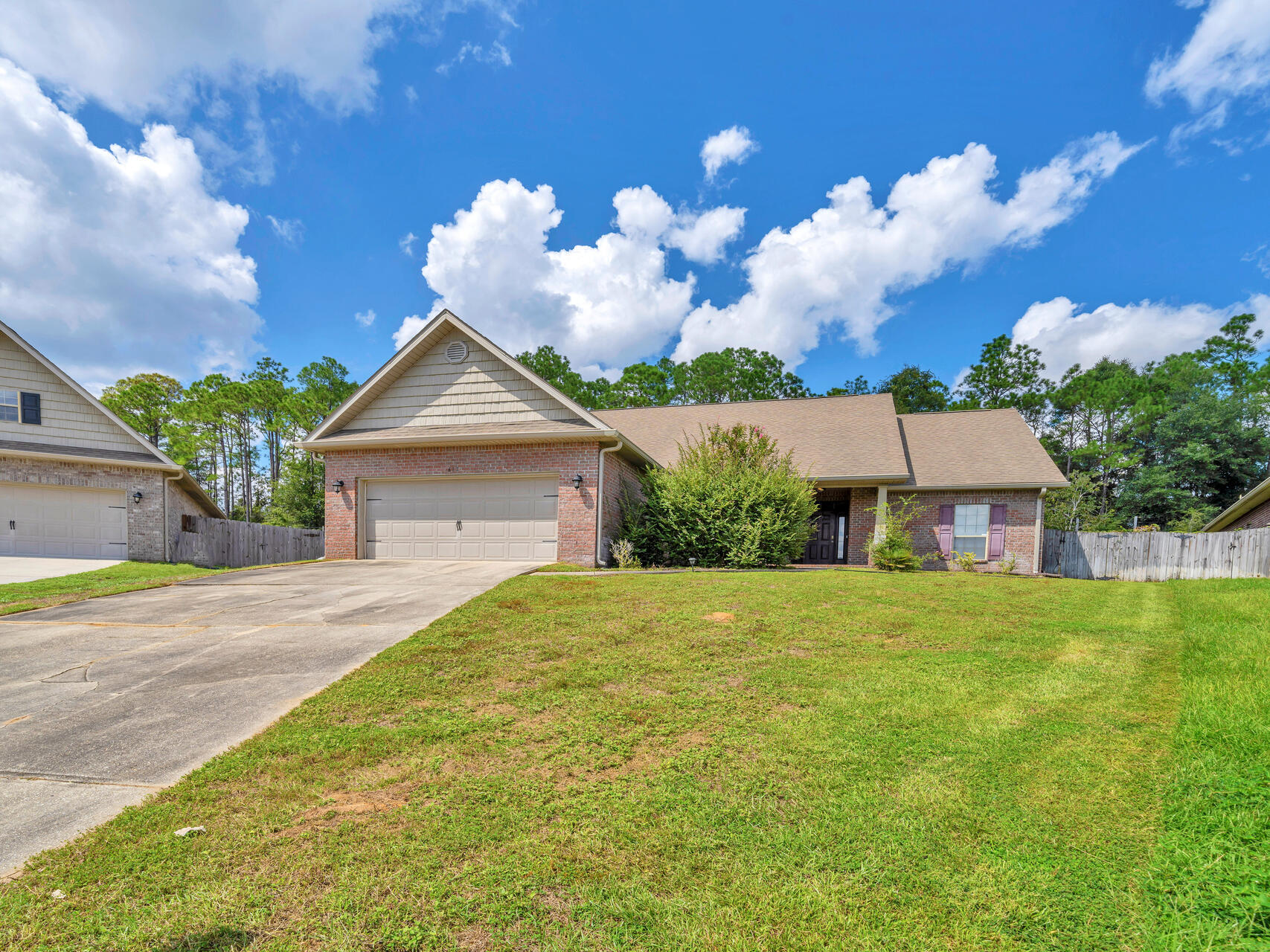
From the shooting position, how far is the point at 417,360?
43.9 feet

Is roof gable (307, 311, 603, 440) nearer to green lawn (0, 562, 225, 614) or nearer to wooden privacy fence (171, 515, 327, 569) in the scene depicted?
green lawn (0, 562, 225, 614)

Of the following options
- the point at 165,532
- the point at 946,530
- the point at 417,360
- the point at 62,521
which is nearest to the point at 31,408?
the point at 62,521

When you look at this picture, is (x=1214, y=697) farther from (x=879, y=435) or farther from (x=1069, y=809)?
(x=879, y=435)

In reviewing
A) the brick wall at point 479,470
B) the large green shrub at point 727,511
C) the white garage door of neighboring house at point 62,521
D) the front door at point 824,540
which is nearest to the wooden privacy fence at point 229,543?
the white garage door of neighboring house at point 62,521

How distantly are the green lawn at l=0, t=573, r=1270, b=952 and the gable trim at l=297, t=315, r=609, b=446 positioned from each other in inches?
317

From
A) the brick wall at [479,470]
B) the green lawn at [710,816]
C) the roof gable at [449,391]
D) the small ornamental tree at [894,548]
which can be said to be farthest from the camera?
the small ornamental tree at [894,548]

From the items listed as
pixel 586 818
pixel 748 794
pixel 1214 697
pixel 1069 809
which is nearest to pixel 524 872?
pixel 586 818

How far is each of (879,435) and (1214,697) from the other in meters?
13.4

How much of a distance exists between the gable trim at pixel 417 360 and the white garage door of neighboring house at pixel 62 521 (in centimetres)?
698

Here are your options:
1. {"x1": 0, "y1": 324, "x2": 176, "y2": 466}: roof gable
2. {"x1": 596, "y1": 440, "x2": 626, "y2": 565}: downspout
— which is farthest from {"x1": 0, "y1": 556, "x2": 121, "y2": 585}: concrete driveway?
{"x1": 596, "y1": 440, "x2": 626, "y2": 565}: downspout

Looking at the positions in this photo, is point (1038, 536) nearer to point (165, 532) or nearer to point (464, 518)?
point (464, 518)

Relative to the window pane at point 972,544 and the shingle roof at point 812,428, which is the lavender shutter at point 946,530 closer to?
the window pane at point 972,544

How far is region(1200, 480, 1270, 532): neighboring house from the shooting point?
15.4 meters

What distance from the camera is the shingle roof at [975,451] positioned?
14.9m
